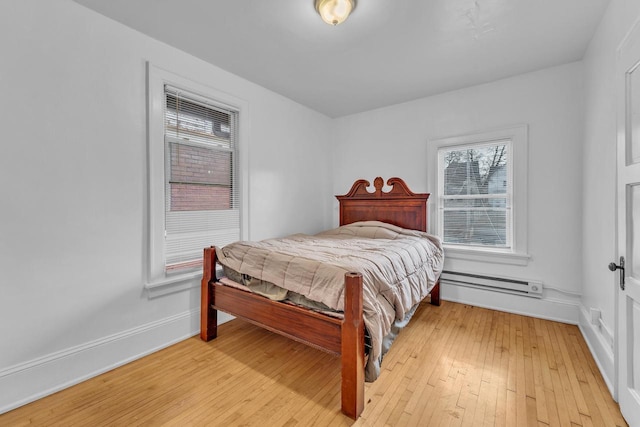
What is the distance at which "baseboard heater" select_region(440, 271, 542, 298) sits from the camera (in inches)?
110

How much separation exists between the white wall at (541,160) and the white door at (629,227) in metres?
1.32

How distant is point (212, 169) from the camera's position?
2.71 metres

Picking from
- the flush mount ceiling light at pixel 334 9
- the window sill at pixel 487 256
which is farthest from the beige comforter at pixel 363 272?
the flush mount ceiling light at pixel 334 9

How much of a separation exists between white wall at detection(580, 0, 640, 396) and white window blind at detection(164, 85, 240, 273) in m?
2.97

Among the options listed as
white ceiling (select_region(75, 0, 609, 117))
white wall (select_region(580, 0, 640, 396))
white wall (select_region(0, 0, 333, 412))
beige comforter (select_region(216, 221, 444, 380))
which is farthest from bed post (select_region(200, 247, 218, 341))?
white wall (select_region(580, 0, 640, 396))

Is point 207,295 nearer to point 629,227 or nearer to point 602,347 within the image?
point 629,227

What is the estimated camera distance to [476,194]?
320cm

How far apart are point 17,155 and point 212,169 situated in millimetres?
1306

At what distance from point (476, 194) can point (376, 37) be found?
2067 millimetres

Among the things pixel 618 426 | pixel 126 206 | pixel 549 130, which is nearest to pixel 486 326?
pixel 618 426

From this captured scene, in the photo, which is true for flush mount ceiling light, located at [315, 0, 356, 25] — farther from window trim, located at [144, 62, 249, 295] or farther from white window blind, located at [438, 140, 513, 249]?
white window blind, located at [438, 140, 513, 249]

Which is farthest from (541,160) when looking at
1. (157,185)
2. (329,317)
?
(157,185)

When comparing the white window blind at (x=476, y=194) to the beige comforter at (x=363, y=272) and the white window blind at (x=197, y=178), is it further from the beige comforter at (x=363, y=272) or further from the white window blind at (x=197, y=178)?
the white window blind at (x=197, y=178)

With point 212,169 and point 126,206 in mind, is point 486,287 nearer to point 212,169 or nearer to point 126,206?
point 212,169
